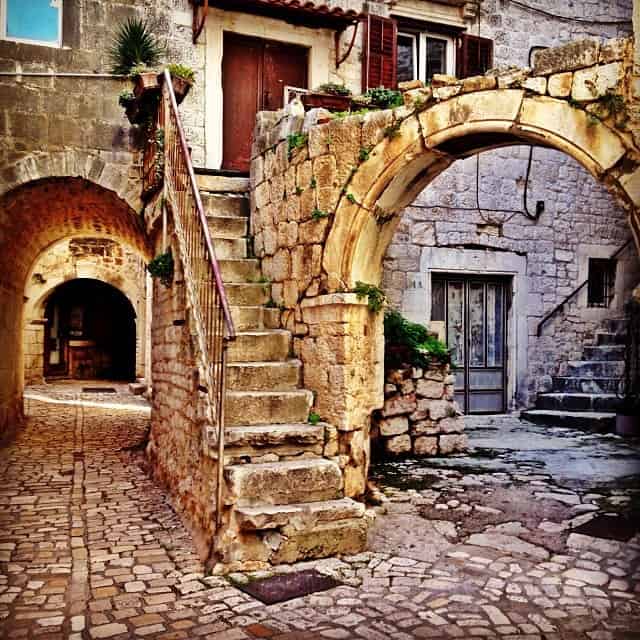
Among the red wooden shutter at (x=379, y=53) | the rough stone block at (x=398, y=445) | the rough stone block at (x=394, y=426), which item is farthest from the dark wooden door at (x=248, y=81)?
the rough stone block at (x=398, y=445)

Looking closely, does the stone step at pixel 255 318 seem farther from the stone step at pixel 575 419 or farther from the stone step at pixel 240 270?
the stone step at pixel 575 419

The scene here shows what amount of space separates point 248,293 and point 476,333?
5.03 m

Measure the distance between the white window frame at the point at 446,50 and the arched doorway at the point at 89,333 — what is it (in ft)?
40.9

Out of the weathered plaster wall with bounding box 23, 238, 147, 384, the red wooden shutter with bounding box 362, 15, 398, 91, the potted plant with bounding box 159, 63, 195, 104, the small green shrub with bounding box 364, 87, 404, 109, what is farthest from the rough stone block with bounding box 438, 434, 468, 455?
the weathered plaster wall with bounding box 23, 238, 147, 384

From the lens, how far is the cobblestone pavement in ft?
11.6

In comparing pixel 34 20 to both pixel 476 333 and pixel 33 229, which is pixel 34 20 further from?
pixel 476 333

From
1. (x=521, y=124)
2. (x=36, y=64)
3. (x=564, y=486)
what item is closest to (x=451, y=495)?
(x=564, y=486)

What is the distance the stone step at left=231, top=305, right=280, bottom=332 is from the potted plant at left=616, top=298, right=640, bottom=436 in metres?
5.25

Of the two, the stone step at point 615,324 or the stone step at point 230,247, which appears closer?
the stone step at point 230,247

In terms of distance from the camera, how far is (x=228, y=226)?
6707mm

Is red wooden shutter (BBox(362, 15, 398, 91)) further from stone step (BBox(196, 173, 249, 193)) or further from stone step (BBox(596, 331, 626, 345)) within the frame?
stone step (BBox(596, 331, 626, 345))

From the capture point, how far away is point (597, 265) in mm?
11062

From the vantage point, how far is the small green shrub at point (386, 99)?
16.8ft

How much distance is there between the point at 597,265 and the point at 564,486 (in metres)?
5.94
